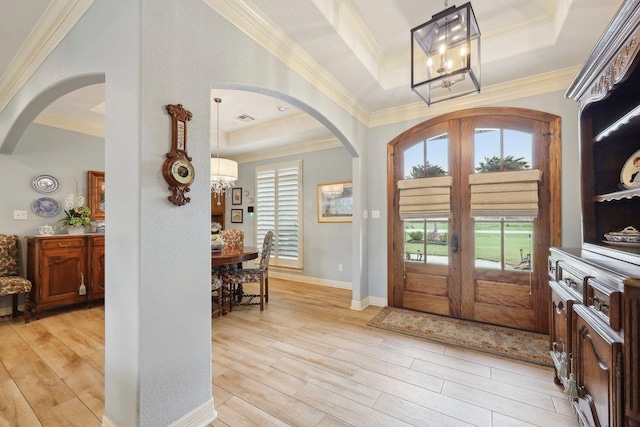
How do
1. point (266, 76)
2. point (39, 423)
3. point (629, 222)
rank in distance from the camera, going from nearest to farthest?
1. point (39, 423)
2. point (629, 222)
3. point (266, 76)

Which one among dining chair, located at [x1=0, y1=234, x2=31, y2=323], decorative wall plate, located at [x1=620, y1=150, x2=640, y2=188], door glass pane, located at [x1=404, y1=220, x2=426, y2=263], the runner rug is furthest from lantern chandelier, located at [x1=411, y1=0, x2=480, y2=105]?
dining chair, located at [x1=0, y1=234, x2=31, y2=323]

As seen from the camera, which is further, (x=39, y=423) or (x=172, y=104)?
(x=39, y=423)

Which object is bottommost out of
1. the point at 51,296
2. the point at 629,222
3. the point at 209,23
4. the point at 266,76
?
the point at 51,296

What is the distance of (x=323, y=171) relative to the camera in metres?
4.98

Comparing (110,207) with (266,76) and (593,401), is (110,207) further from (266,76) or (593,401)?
(593,401)

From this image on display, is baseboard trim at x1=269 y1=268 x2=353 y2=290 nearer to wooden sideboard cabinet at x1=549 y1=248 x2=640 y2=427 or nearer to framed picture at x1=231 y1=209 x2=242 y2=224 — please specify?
framed picture at x1=231 y1=209 x2=242 y2=224

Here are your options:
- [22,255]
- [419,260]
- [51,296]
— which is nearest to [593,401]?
[419,260]

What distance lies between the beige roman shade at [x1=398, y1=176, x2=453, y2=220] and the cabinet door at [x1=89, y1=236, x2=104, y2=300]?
433cm

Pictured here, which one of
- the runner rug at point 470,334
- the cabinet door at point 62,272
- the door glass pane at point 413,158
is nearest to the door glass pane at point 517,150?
the door glass pane at point 413,158

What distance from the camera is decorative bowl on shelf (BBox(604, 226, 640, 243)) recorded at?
5.41 feet

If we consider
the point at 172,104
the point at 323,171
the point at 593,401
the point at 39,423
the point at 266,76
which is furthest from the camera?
the point at 323,171

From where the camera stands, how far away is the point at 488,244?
3.07 meters

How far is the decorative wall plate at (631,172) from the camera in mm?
1711

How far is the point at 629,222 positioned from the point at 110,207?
3396 mm
